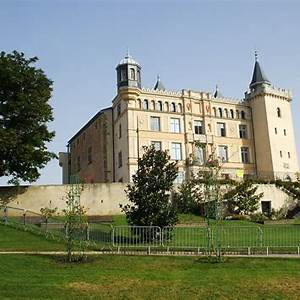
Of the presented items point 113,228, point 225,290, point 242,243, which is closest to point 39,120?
point 113,228

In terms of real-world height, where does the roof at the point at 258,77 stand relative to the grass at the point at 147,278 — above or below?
above

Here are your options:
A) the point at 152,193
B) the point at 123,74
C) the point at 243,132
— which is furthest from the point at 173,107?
the point at 152,193

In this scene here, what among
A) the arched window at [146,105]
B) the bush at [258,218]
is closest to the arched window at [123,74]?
the arched window at [146,105]

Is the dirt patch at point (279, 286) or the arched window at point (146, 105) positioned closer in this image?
the dirt patch at point (279, 286)

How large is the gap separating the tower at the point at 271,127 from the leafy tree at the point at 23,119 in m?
29.8

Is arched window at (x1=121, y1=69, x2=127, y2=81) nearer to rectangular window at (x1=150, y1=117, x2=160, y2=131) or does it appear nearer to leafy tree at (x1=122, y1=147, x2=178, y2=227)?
rectangular window at (x1=150, y1=117, x2=160, y2=131)

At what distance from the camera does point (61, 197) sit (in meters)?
41.7

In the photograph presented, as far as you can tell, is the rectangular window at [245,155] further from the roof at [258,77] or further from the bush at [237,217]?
the bush at [237,217]

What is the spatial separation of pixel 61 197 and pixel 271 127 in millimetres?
30667

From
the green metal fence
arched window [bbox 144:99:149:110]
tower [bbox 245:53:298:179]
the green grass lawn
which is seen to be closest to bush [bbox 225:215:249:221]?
the green metal fence

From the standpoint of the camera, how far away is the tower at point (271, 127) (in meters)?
61.2

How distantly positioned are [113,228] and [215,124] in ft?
131

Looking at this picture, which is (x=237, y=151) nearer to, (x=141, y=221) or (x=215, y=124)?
(x=215, y=124)

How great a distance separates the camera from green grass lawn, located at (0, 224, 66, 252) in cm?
2244
